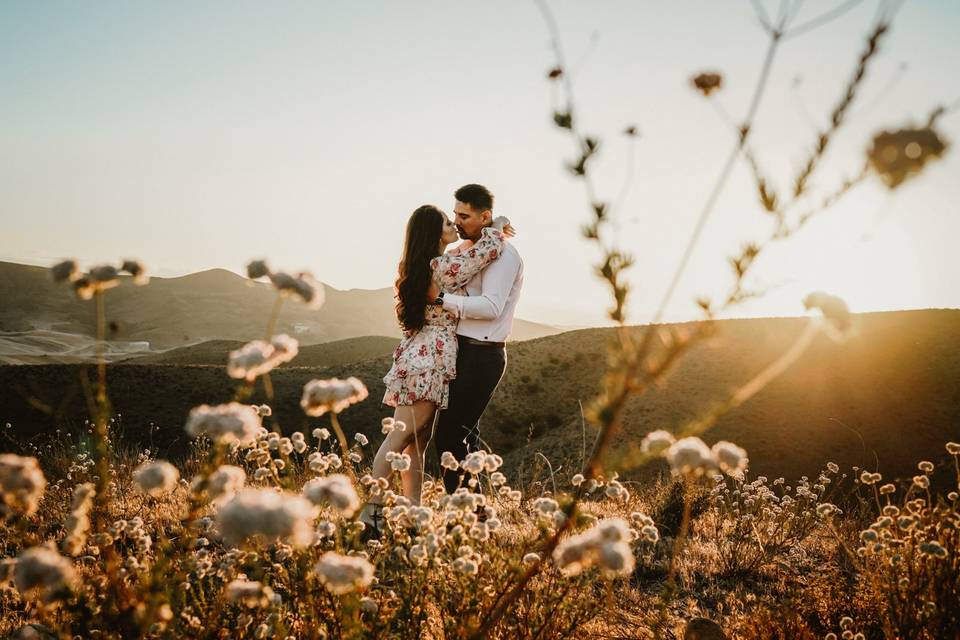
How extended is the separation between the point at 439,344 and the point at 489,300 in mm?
521

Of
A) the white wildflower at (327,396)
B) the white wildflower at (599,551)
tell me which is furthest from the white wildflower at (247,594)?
the white wildflower at (599,551)

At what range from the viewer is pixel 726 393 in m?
12.2

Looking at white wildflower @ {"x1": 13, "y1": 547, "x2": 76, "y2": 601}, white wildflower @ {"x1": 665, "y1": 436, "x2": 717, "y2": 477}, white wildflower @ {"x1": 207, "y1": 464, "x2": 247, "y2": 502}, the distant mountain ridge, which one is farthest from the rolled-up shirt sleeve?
the distant mountain ridge

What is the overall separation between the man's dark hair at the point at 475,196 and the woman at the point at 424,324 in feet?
0.69

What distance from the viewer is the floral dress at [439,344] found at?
4195 mm

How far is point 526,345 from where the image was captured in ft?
57.0

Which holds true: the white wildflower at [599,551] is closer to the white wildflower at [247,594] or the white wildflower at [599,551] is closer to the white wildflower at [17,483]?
the white wildflower at [247,594]

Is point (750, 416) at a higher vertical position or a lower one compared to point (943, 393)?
lower

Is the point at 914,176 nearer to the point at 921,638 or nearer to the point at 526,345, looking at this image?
the point at 921,638

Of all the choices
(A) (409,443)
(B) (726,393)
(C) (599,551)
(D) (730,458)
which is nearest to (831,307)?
(D) (730,458)

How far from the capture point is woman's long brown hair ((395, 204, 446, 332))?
4.28 m

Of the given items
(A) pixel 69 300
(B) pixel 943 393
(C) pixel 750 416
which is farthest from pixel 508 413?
(A) pixel 69 300

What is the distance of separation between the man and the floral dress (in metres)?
0.08

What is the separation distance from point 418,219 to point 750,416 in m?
10.1
